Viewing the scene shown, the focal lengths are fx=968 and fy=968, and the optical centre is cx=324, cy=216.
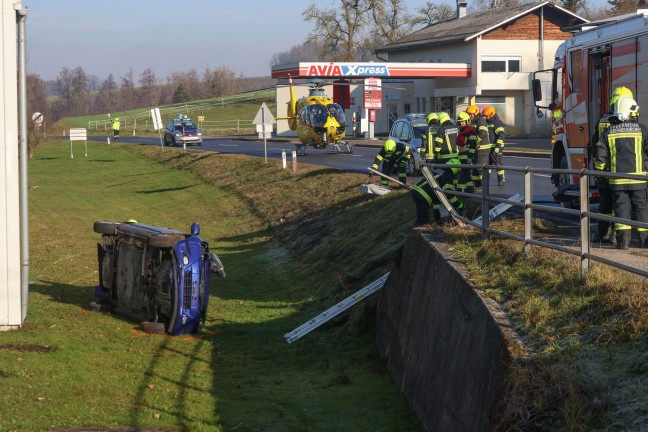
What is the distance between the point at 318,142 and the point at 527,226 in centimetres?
2980

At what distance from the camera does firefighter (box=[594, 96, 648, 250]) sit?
9.90 meters

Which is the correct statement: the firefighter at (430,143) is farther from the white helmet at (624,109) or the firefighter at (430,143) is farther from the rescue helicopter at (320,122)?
the rescue helicopter at (320,122)

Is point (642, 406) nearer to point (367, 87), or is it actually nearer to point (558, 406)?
point (558, 406)

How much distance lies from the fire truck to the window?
36.8m

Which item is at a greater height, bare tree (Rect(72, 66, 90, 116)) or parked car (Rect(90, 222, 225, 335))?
bare tree (Rect(72, 66, 90, 116))

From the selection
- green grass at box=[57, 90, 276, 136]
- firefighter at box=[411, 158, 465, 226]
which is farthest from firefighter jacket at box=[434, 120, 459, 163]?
green grass at box=[57, 90, 276, 136]

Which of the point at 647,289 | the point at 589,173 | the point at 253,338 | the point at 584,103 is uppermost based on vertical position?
the point at 584,103

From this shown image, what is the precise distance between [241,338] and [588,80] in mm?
6937

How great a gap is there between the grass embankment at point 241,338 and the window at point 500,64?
25874 mm

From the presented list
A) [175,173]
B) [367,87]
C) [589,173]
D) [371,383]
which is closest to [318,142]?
[175,173]

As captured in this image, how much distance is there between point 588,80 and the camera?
15.7m

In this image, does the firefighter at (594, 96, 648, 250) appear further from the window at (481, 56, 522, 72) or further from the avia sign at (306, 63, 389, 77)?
the window at (481, 56, 522, 72)

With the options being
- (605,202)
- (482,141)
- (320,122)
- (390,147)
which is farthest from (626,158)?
(320,122)

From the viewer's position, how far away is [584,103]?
15758 mm
